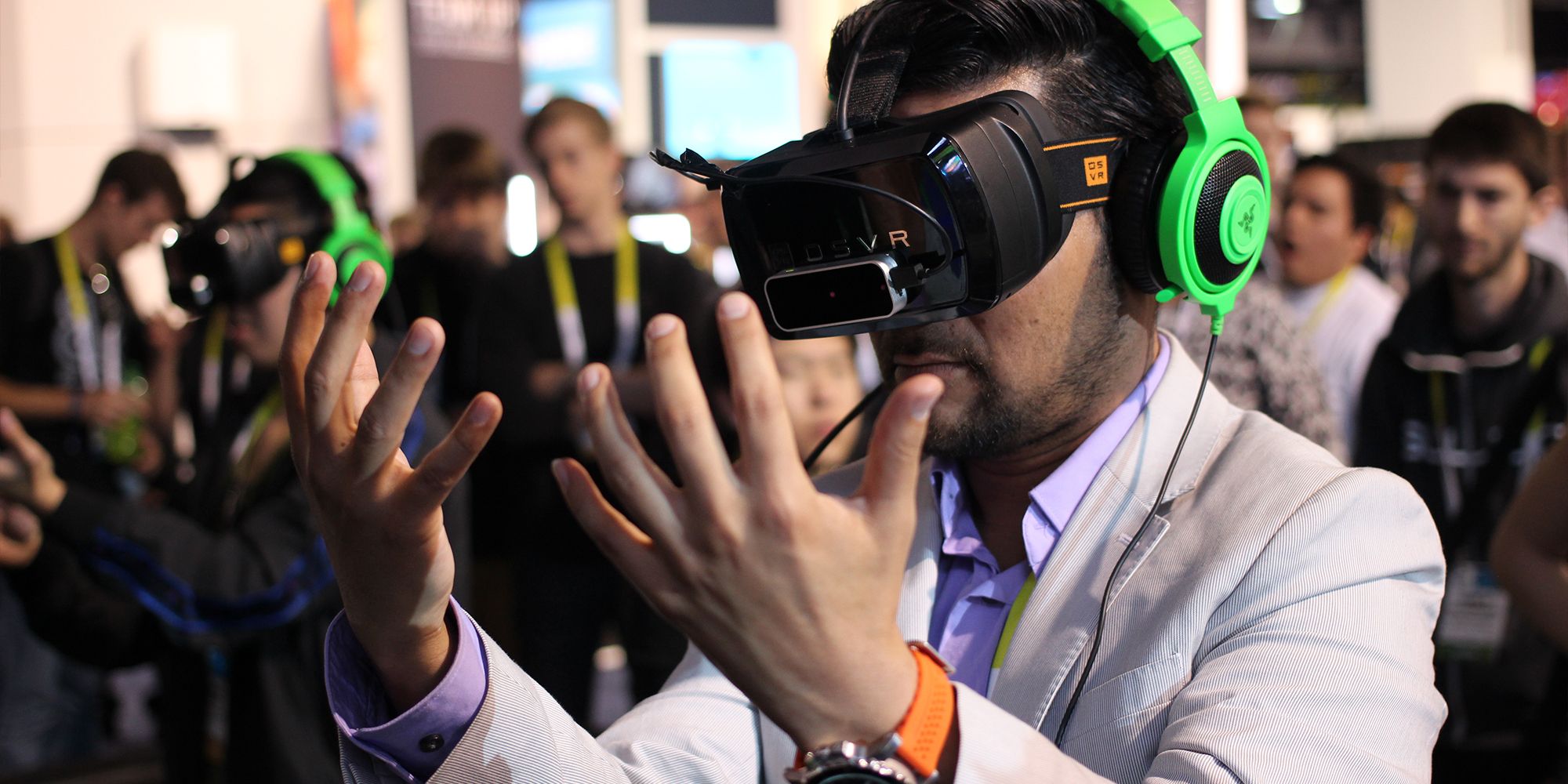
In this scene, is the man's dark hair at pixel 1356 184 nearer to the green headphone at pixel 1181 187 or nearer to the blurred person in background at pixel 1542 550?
the blurred person in background at pixel 1542 550

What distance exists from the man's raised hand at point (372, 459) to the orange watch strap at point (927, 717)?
1.12 feet

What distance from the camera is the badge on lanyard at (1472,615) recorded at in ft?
9.74

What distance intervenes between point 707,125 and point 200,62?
3876mm

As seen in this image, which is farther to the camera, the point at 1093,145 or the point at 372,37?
the point at 372,37

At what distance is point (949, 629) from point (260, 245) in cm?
172

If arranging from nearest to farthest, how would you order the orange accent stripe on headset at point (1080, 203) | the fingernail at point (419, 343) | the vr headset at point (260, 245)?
the fingernail at point (419, 343) → the orange accent stripe on headset at point (1080, 203) → the vr headset at point (260, 245)

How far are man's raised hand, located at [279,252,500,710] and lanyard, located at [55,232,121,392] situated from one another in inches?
162

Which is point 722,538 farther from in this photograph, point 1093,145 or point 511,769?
point 1093,145

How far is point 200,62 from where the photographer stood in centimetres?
1009

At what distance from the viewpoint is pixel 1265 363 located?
3.07 meters

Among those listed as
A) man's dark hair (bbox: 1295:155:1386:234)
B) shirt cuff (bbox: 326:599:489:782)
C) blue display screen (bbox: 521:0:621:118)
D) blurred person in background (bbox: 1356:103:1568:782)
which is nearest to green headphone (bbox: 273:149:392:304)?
shirt cuff (bbox: 326:599:489:782)

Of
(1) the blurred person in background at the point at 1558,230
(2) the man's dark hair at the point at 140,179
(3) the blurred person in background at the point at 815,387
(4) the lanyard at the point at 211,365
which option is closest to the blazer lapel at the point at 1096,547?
(3) the blurred person in background at the point at 815,387

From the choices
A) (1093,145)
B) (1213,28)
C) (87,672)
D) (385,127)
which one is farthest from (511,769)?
(385,127)

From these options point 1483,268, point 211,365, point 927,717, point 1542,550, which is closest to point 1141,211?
point 927,717
